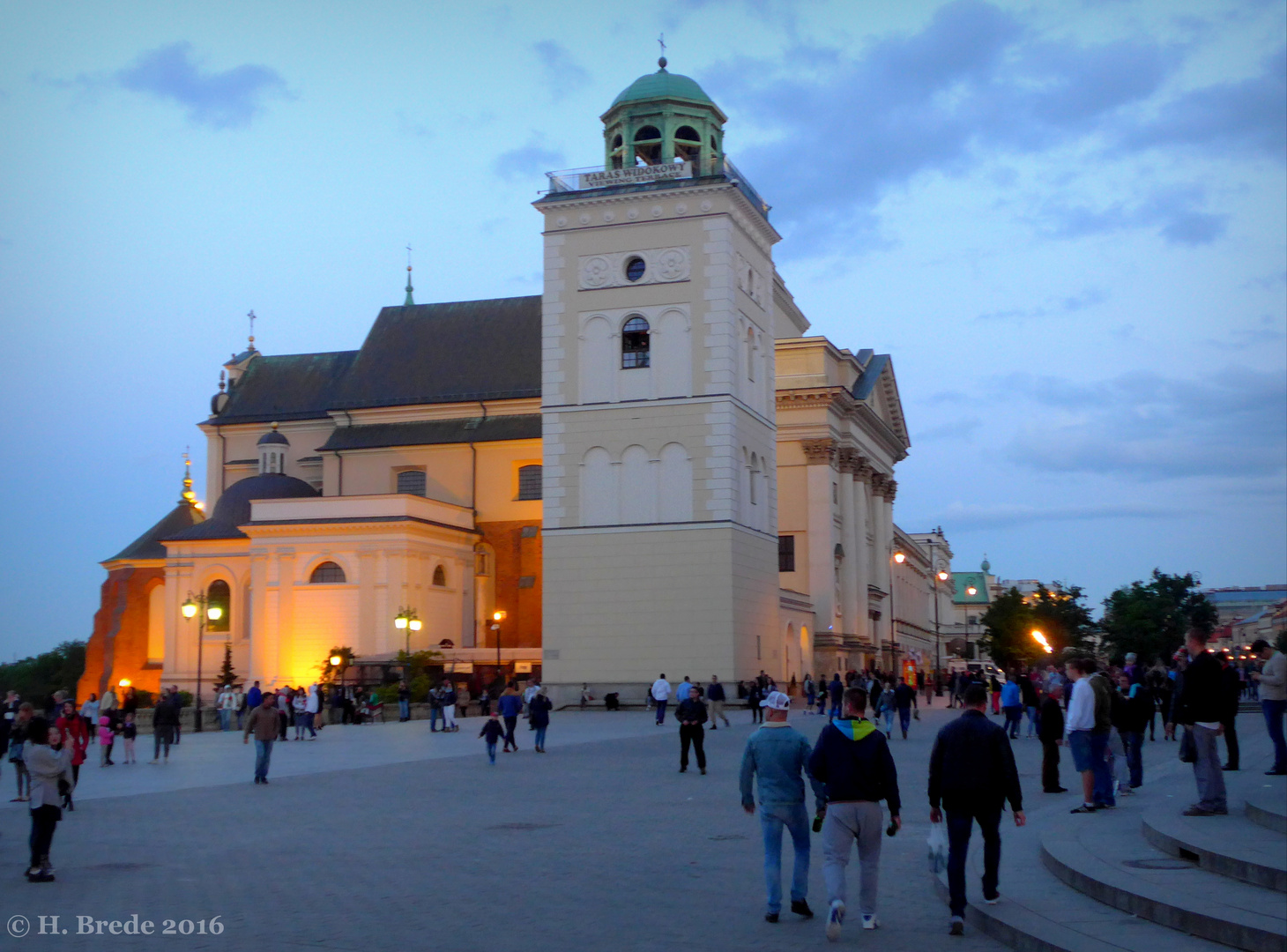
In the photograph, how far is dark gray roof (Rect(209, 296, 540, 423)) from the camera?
228 feet

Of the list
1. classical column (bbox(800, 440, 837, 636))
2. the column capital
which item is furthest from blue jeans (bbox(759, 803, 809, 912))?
the column capital

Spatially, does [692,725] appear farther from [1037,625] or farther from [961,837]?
[1037,625]

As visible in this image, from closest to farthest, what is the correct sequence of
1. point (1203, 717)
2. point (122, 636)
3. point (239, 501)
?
point (1203, 717) → point (239, 501) → point (122, 636)

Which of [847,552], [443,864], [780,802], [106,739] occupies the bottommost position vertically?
[443,864]

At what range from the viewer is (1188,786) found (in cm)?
1702

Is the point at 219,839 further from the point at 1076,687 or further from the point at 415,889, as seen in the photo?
the point at 1076,687

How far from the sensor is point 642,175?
5331 centimetres

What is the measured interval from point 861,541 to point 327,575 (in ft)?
87.9

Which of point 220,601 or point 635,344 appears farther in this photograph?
point 220,601

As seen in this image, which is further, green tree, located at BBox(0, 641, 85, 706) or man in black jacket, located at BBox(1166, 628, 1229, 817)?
green tree, located at BBox(0, 641, 85, 706)

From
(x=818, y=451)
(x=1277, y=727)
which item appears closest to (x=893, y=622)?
(x=818, y=451)

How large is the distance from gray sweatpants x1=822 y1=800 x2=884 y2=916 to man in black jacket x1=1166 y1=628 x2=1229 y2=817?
410 centimetres

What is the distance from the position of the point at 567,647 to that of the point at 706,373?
1138 cm

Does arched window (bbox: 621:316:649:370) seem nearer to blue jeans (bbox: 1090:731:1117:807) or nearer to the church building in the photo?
the church building
